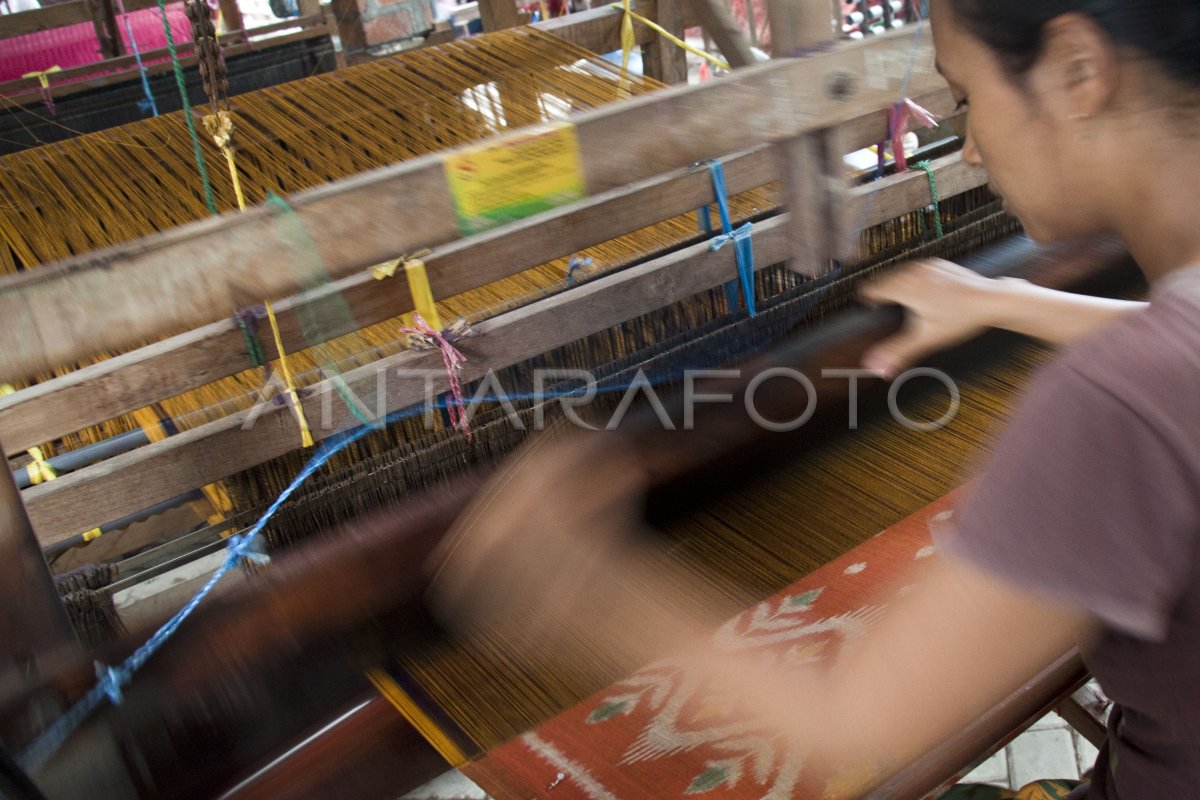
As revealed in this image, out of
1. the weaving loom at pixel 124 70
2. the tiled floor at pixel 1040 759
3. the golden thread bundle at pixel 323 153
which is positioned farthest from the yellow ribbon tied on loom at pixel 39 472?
the weaving loom at pixel 124 70

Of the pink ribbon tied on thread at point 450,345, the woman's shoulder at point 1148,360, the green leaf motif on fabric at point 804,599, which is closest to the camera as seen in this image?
the woman's shoulder at point 1148,360

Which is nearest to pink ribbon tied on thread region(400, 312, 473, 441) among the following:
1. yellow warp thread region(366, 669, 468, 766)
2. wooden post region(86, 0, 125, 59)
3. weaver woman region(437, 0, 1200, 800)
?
yellow warp thread region(366, 669, 468, 766)

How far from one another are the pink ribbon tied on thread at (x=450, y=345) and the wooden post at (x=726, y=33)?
1186mm

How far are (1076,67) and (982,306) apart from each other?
62 cm

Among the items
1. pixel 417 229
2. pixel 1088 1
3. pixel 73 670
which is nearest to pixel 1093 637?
pixel 1088 1

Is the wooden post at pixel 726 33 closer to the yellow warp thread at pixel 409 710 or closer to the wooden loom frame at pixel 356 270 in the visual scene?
the wooden loom frame at pixel 356 270

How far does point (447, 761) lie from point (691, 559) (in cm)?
43

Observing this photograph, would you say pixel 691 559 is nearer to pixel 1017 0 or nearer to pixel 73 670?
pixel 73 670

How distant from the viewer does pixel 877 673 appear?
0.70 meters

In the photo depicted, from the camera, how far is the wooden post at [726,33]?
2436 mm

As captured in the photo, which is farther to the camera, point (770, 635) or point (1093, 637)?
point (770, 635)

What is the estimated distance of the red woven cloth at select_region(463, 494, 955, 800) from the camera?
1101 millimetres

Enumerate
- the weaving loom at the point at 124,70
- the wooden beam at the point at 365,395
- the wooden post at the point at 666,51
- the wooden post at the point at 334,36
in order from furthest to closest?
the wooden post at the point at 334,36
the weaving loom at the point at 124,70
the wooden post at the point at 666,51
the wooden beam at the point at 365,395

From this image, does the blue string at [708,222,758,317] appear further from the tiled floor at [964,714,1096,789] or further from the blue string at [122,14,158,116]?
the blue string at [122,14,158,116]
